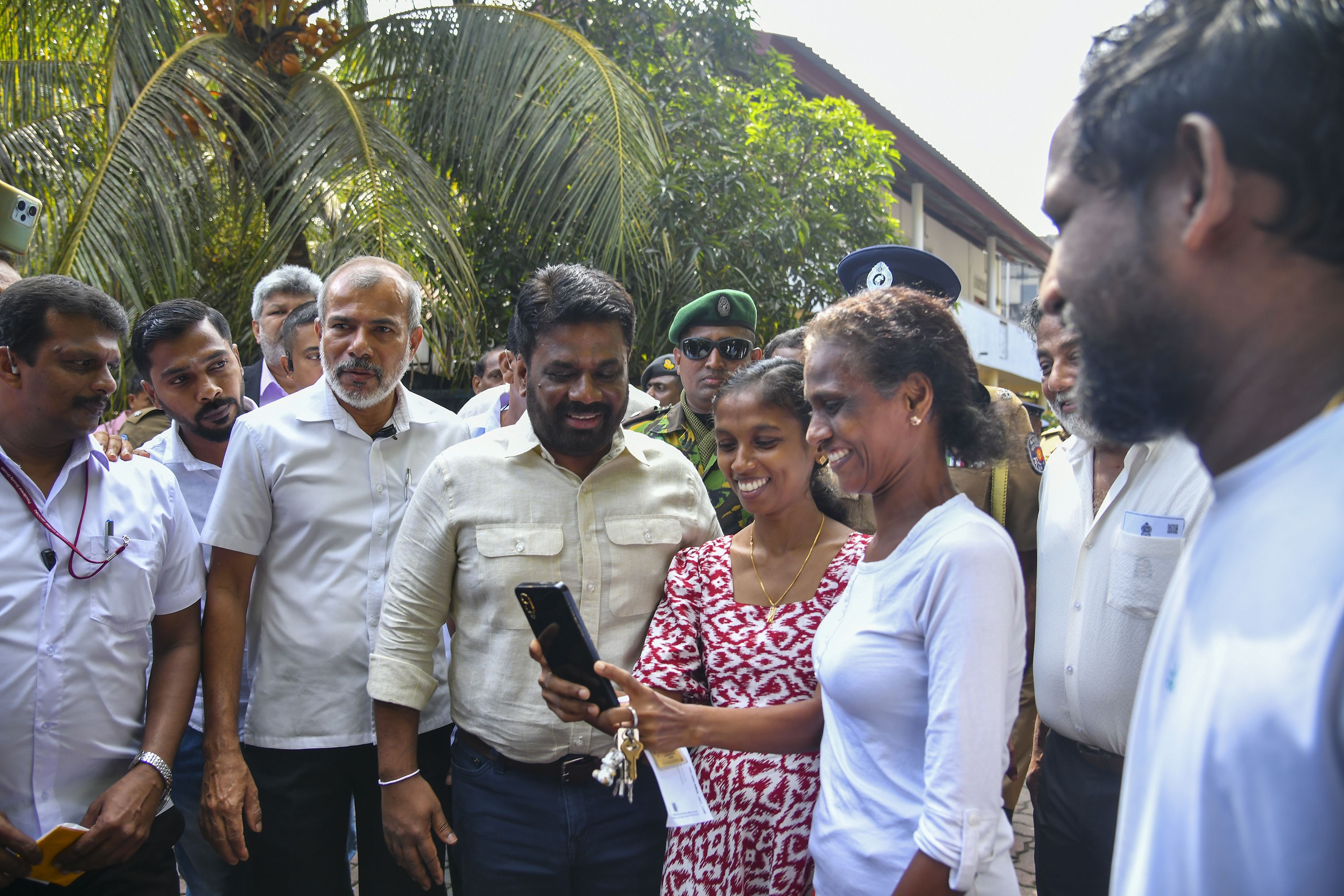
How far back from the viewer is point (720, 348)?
11.9 ft

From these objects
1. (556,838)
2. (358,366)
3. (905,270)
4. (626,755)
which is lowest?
(556,838)

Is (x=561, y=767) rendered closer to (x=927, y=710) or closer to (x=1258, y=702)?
(x=927, y=710)

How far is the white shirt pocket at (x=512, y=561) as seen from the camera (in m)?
2.33

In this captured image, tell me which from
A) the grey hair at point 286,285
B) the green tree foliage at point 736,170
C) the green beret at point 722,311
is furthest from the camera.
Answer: the green tree foliage at point 736,170

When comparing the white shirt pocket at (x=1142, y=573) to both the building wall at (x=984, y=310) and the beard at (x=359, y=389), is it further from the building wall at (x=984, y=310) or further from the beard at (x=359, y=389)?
the building wall at (x=984, y=310)

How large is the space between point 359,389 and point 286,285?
1.98m

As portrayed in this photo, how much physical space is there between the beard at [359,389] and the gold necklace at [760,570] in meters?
1.23

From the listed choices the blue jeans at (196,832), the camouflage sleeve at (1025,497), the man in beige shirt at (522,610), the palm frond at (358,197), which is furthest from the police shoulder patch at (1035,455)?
the palm frond at (358,197)

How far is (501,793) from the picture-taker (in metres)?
2.27

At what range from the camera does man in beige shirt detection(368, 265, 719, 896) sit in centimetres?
226

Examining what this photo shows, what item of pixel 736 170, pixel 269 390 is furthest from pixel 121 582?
pixel 736 170

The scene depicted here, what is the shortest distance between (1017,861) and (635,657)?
3043 millimetres

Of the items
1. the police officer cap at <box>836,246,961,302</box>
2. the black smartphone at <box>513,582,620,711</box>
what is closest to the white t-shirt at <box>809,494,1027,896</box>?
the black smartphone at <box>513,582,620,711</box>

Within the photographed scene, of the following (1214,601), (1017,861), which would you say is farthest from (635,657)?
(1017,861)
